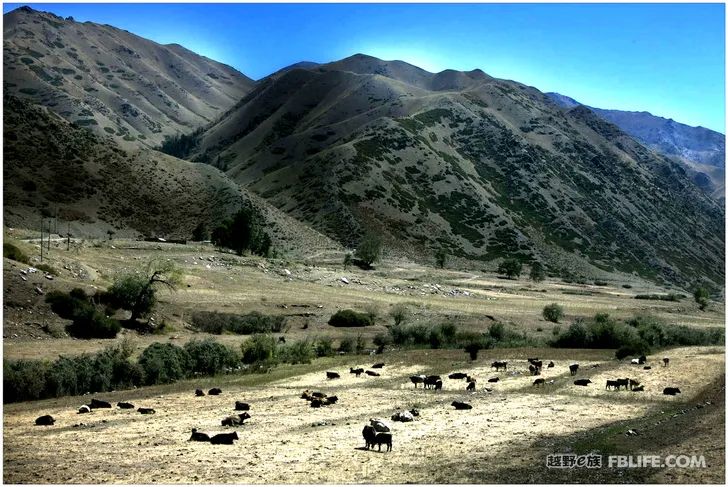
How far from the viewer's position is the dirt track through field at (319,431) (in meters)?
18.4

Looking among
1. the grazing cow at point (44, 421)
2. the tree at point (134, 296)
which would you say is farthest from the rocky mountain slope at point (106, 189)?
the grazing cow at point (44, 421)

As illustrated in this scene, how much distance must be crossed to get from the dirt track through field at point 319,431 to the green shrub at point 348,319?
24.9 meters

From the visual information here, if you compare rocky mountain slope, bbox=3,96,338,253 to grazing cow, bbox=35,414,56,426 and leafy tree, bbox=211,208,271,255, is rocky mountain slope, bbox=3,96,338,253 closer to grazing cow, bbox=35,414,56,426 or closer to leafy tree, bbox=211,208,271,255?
leafy tree, bbox=211,208,271,255

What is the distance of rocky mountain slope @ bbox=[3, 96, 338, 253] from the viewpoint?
13300 centimetres

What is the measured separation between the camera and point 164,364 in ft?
133

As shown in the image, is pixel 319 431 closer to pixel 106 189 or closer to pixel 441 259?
pixel 441 259

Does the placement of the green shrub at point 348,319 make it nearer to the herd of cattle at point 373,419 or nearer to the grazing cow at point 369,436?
the herd of cattle at point 373,419

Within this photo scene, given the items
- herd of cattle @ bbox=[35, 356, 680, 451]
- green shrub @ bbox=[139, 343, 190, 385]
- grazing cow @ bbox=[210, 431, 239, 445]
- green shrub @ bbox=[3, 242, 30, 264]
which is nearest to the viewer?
herd of cattle @ bbox=[35, 356, 680, 451]

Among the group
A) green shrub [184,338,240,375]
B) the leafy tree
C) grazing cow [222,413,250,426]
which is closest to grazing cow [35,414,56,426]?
grazing cow [222,413,250,426]

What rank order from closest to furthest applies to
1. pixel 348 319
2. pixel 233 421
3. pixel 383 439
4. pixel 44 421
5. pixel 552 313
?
pixel 383 439, pixel 233 421, pixel 44 421, pixel 348 319, pixel 552 313

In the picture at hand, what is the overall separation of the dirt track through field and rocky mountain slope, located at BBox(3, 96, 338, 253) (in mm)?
106620

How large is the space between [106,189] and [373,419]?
454 feet

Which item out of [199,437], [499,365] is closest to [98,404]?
[199,437]

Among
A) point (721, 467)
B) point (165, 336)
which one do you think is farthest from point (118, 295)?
point (721, 467)
